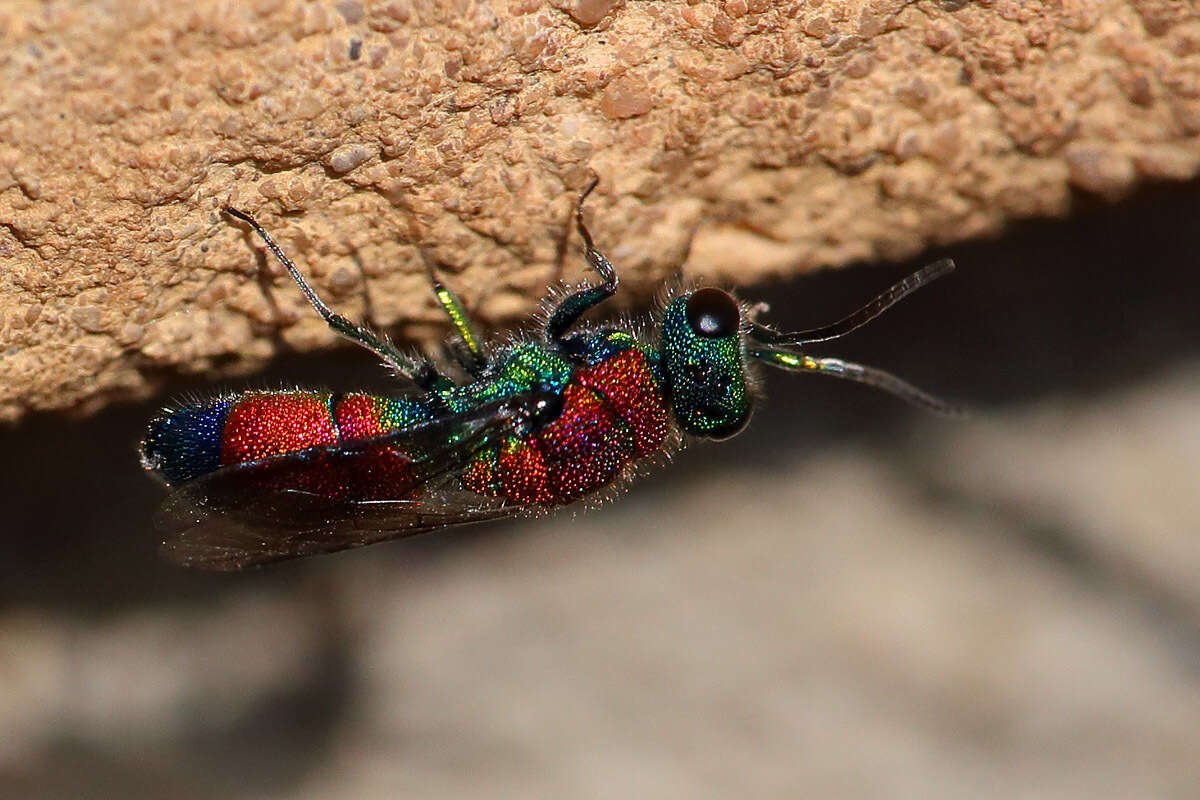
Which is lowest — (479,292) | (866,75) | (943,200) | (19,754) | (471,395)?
(19,754)

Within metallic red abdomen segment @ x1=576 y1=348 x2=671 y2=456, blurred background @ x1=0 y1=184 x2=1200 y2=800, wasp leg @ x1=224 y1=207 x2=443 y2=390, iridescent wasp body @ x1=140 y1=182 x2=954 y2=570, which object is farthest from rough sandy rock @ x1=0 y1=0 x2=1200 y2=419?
blurred background @ x1=0 y1=184 x2=1200 y2=800

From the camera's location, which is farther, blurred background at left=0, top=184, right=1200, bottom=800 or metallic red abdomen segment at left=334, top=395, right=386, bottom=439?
blurred background at left=0, top=184, right=1200, bottom=800

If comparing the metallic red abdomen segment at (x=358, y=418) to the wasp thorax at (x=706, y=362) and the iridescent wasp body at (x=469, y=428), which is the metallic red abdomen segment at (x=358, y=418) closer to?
the iridescent wasp body at (x=469, y=428)

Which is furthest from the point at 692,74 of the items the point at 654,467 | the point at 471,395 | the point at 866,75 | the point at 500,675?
the point at 500,675

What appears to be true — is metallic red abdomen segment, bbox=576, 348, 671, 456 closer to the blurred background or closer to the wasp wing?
the wasp wing

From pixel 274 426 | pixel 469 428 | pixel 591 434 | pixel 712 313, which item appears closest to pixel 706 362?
pixel 712 313

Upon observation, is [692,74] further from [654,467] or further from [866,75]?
[654,467]

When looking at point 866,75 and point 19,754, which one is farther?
point 19,754
